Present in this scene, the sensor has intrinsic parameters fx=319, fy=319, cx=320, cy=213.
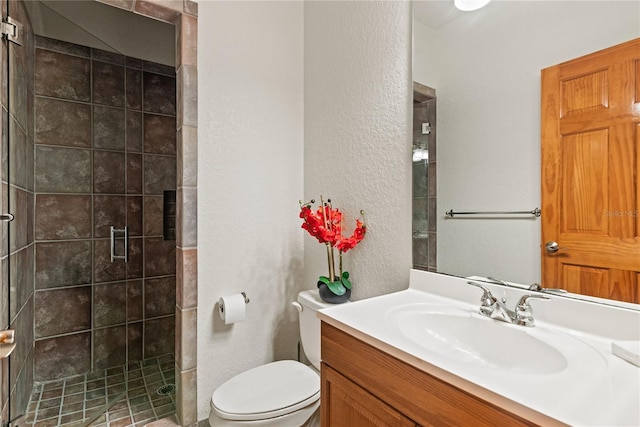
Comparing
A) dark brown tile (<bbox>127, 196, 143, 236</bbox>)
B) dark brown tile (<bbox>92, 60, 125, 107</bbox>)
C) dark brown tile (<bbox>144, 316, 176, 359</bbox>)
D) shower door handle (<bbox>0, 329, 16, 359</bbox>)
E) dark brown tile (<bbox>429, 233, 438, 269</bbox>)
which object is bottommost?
dark brown tile (<bbox>144, 316, 176, 359</bbox>)

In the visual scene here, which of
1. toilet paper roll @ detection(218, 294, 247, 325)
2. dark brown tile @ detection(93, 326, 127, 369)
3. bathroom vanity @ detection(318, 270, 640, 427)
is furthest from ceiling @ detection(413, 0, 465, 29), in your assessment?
dark brown tile @ detection(93, 326, 127, 369)

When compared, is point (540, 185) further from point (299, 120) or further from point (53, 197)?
point (53, 197)

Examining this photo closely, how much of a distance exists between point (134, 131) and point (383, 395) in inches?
91.8

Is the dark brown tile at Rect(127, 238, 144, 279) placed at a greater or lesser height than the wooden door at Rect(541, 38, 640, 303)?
lesser

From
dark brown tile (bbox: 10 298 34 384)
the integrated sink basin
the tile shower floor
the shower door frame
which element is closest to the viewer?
the integrated sink basin

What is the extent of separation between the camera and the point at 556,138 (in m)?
0.96

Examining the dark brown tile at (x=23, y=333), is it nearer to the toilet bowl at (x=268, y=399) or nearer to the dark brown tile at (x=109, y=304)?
the dark brown tile at (x=109, y=304)

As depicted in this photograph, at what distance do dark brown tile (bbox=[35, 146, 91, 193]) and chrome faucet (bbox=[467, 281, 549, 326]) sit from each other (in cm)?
237

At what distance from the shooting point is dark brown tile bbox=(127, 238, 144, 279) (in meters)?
2.29

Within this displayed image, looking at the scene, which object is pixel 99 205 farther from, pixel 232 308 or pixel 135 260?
pixel 232 308

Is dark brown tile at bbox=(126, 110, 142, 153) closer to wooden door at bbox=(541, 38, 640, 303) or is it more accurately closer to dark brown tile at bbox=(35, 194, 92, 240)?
dark brown tile at bbox=(35, 194, 92, 240)

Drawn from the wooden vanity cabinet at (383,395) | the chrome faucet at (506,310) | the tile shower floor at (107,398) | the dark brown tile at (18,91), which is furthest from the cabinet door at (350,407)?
the dark brown tile at (18,91)

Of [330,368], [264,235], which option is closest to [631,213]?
[330,368]

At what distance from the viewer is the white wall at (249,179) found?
1611mm
